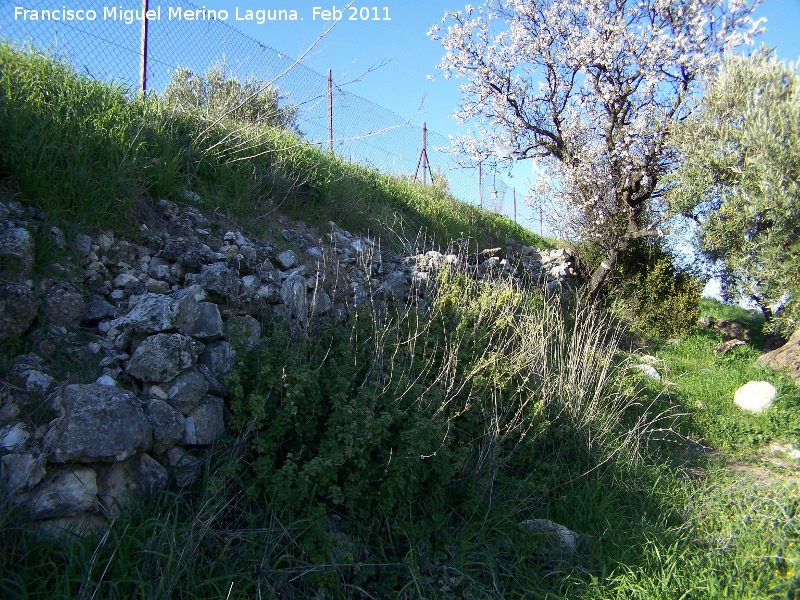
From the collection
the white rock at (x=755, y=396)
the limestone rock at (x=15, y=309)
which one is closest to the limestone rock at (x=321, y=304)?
the limestone rock at (x=15, y=309)

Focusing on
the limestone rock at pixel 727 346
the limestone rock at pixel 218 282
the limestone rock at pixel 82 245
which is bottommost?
the limestone rock at pixel 727 346

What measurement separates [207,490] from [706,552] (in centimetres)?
267

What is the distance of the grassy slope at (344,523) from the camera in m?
2.32

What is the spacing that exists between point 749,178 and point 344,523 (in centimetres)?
679

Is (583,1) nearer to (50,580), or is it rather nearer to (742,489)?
(742,489)

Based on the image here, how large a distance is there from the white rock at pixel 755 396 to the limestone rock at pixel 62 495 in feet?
19.7

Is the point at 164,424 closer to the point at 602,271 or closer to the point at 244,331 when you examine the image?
the point at 244,331

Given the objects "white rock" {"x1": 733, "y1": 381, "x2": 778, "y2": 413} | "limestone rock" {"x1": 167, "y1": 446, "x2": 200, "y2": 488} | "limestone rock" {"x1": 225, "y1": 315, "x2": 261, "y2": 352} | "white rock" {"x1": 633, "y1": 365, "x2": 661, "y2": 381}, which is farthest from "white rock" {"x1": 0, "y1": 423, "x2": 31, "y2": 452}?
"white rock" {"x1": 733, "y1": 381, "x2": 778, "y2": 413}

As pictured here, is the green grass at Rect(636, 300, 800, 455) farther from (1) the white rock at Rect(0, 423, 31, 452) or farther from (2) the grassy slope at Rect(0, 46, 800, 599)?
(1) the white rock at Rect(0, 423, 31, 452)

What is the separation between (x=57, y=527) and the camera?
2.26 meters

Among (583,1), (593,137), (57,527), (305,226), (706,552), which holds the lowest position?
(706,552)

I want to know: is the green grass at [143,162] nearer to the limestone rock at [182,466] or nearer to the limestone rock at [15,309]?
the limestone rock at [15,309]

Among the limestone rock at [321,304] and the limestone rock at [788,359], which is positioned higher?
the limestone rock at [321,304]

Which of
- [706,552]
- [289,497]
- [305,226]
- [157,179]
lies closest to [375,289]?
[305,226]
